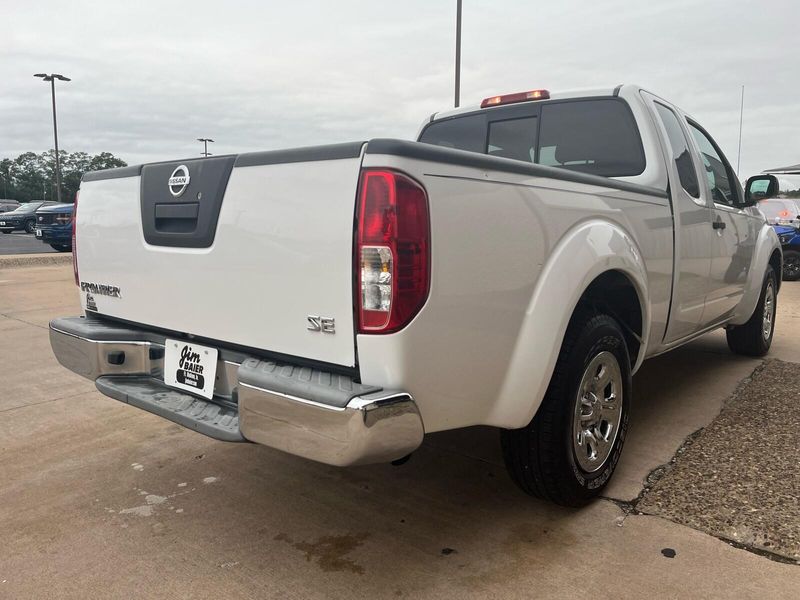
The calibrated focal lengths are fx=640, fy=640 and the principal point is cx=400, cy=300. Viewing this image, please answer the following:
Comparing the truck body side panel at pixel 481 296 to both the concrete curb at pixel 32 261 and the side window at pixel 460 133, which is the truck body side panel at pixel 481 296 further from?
the concrete curb at pixel 32 261

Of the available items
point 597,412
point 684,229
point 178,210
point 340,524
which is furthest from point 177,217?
point 684,229

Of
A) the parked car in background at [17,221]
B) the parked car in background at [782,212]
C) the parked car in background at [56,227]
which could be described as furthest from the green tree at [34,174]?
the parked car in background at [782,212]

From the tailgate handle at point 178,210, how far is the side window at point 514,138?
84.8 inches

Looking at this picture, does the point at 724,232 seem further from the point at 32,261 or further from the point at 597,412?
the point at 32,261

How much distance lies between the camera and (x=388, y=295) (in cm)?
192

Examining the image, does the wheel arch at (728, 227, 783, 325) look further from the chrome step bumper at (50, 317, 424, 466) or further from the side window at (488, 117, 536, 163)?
the chrome step bumper at (50, 317, 424, 466)

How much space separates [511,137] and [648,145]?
2.78 ft

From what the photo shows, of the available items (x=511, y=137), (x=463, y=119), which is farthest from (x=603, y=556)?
(x=463, y=119)

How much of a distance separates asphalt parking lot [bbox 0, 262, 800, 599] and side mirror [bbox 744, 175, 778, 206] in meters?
1.68

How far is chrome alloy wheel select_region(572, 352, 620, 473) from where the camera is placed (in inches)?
106

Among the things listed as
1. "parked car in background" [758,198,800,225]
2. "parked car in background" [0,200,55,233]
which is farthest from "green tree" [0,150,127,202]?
"parked car in background" [758,198,800,225]

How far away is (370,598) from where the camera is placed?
2189 mm

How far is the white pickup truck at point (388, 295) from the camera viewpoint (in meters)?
1.95

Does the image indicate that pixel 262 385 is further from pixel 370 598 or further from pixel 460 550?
pixel 460 550
